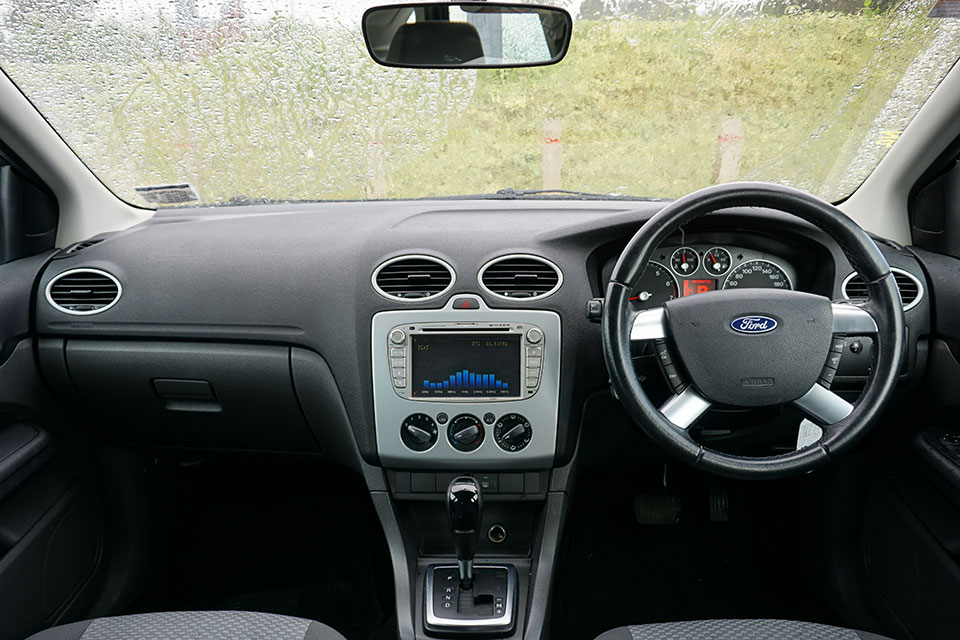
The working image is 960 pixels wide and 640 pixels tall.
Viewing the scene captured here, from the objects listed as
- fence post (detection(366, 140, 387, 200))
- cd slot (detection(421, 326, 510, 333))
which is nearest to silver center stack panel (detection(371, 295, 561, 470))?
cd slot (detection(421, 326, 510, 333))

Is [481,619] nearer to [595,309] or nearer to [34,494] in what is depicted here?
[595,309]

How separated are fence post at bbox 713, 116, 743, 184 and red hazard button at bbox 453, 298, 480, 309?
3.48 feet

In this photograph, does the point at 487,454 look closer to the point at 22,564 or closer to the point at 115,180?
the point at 22,564

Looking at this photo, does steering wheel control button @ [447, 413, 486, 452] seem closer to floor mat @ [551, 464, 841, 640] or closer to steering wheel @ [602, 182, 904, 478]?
steering wheel @ [602, 182, 904, 478]

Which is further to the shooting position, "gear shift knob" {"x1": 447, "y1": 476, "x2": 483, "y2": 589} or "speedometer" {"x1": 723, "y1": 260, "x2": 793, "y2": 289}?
"speedometer" {"x1": 723, "y1": 260, "x2": 793, "y2": 289}

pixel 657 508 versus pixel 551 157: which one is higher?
pixel 551 157

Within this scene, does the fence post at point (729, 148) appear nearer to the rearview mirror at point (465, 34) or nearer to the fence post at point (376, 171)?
the rearview mirror at point (465, 34)

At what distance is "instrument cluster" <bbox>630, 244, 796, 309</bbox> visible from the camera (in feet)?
5.58

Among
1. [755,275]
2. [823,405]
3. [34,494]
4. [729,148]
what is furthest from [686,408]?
[34,494]

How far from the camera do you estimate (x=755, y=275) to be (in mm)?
1732

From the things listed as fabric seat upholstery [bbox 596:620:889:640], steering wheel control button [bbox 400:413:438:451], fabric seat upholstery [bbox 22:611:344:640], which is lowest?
fabric seat upholstery [bbox 22:611:344:640]

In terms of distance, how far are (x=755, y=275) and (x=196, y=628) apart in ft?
5.00

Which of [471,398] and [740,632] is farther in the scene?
[471,398]

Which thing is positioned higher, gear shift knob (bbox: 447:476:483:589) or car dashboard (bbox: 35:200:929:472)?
car dashboard (bbox: 35:200:929:472)
